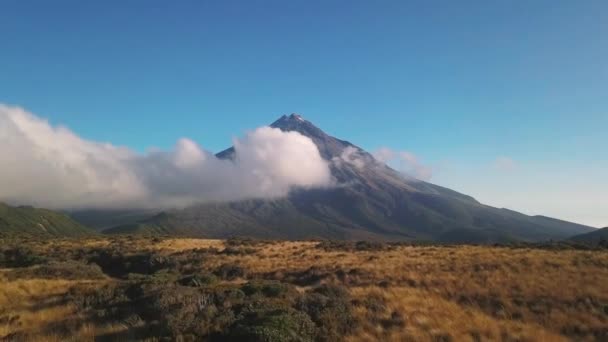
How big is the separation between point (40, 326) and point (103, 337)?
243cm

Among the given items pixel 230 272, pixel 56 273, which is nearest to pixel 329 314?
pixel 56 273

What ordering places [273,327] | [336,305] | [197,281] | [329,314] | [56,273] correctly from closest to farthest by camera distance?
1. [273,327]
2. [329,314]
3. [336,305]
4. [197,281]
5. [56,273]

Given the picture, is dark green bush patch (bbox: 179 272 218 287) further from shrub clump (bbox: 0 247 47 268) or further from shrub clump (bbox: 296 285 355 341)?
shrub clump (bbox: 0 247 47 268)

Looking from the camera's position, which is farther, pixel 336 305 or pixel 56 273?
pixel 56 273

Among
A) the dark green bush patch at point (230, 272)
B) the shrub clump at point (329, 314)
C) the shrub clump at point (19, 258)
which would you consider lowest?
the shrub clump at point (19, 258)

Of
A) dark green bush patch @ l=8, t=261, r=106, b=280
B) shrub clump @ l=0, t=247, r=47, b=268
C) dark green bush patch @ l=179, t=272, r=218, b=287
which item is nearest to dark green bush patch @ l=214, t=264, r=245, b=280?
dark green bush patch @ l=179, t=272, r=218, b=287

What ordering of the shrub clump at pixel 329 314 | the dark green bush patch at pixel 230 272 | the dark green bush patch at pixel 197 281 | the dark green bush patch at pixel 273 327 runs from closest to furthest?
the dark green bush patch at pixel 273 327 → the shrub clump at pixel 329 314 → the dark green bush patch at pixel 197 281 → the dark green bush patch at pixel 230 272

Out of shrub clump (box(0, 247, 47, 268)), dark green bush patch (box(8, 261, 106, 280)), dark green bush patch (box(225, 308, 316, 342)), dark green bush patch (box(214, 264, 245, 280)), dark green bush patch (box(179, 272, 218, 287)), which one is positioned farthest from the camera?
shrub clump (box(0, 247, 47, 268))

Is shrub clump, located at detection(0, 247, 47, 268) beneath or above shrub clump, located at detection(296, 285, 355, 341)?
beneath

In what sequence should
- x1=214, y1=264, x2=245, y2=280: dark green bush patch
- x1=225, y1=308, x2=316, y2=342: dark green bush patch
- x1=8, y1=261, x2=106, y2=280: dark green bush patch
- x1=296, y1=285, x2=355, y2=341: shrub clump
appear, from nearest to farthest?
x1=225, y1=308, x2=316, y2=342: dark green bush patch < x1=296, y1=285, x2=355, y2=341: shrub clump < x1=8, y1=261, x2=106, y2=280: dark green bush patch < x1=214, y1=264, x2=245, y2=280: dark green bush patch

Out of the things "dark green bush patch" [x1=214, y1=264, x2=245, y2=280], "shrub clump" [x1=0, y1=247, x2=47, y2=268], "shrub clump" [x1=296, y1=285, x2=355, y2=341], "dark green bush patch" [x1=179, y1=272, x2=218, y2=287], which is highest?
"shrub clump" [x1=296, y1=285, x2=355, y2=341]

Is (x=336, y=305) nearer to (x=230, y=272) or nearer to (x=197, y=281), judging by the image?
(x=197, y=281)

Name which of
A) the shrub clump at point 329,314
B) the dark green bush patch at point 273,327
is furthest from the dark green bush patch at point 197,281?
the dark green bush patch at point 273,327

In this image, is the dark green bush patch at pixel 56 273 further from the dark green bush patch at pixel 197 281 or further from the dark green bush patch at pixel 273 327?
the dark green bush patch at pixel 273 327
